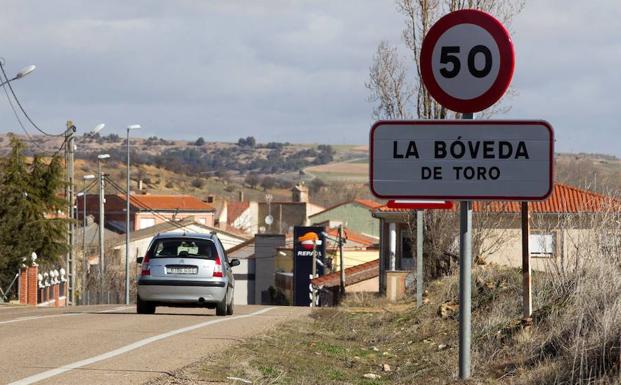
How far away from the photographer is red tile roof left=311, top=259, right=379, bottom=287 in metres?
63.4

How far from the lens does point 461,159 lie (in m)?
8.16

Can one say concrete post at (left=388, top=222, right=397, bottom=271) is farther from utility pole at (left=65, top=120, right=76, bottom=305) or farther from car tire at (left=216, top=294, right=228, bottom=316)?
car tire at (left=216, top=294, right=228, bottom=316)

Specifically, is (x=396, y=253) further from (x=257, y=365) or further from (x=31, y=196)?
(x=257, y=365)

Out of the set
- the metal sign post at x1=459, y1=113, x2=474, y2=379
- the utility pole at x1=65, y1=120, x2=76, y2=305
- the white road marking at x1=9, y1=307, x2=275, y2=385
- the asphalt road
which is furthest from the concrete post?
the metal sign post at x1=459, y1=113, x2=474, y2=379

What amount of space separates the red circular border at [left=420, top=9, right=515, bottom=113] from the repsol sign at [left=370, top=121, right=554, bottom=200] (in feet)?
0.52

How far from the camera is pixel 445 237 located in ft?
106

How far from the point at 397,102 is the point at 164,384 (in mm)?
25186

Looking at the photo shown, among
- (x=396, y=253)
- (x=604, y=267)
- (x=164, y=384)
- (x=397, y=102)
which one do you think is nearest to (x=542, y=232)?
(x=604, y=267)

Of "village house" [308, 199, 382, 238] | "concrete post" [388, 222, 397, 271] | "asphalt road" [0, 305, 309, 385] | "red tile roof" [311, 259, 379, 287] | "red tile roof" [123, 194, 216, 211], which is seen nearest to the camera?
"asphalt road" [0, 305, 309, 385]

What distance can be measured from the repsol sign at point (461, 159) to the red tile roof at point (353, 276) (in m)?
53.4

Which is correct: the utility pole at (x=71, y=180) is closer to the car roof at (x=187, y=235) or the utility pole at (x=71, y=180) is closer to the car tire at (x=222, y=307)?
the car roof at (x=187, y=235)

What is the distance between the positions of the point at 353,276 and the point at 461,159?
56.5m

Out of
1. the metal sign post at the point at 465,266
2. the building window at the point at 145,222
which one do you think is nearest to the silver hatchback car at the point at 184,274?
the metal sign post at the point at 465,266

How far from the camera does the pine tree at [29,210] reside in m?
50.3
